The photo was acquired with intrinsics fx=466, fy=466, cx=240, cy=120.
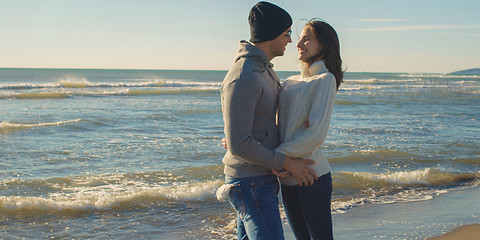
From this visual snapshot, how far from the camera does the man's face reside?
8.56 feet

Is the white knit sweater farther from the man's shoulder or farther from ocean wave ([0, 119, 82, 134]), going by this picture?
ocean wave ([0, 119, 82, 134])

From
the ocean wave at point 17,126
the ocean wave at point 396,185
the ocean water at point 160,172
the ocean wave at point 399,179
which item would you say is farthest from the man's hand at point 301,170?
the ocean wave at point 17,126

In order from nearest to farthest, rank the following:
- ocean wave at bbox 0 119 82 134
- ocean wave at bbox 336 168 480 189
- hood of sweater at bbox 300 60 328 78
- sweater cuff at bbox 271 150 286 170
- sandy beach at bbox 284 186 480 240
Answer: sweater cuff at bbox 271 150 286 170 → hood of sweater at bbox 300 60 328 78 → sandy beach at bbox 284 186 480 240 → ocean wave at bbox 336 168 480 189 → ocean wave at bbox 0 119 82 134

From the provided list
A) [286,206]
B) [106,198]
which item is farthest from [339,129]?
[286,206]

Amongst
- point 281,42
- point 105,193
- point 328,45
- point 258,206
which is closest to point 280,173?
point 258,206

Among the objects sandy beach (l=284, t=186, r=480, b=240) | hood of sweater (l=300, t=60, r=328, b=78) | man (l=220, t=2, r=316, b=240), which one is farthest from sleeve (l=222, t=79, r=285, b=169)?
sandy beach (l=284, t=186, r=480, b=240)

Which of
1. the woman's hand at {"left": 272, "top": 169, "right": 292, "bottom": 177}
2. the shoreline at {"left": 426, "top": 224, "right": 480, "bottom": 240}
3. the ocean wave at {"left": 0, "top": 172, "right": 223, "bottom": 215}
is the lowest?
the shoreline at {"left": 426, "top": 224, "right": 480, "bottom": 240}

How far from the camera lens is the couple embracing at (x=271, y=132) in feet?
7.83

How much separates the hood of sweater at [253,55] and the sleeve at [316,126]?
34 cm

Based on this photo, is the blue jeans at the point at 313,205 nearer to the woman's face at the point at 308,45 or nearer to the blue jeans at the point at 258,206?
the blue jeans at the point at 258,206

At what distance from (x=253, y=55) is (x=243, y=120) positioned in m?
0.37

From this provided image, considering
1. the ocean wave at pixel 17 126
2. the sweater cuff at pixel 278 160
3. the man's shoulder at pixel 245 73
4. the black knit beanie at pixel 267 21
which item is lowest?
the ocean wave at pixel 17 126

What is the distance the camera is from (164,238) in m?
5.08

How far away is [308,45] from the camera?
2830mm
